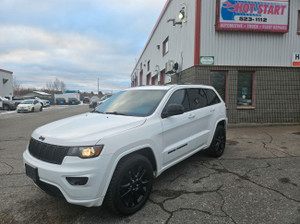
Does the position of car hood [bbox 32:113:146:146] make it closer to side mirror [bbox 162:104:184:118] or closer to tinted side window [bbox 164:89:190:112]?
side mirror [bbox 162:104:184:118]

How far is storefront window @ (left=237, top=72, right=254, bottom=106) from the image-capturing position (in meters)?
9.77

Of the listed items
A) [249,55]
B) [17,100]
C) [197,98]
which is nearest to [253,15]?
[249,55]

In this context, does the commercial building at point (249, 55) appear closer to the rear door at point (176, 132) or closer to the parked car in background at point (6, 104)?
the rear door at point (176, 132)

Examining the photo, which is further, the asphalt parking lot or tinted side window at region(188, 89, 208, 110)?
tinted side window at region(188, 89, 208, 110)

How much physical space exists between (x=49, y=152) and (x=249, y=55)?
381 inches

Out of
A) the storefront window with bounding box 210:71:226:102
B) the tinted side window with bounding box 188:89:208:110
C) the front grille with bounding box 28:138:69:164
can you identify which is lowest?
the front grille with bounding box 28:138:69:164

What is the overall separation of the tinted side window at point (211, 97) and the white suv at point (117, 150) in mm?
1055

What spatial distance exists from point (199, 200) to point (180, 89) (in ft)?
6.50

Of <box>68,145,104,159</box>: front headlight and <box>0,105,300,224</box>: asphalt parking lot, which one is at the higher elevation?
<box>68,145,104,159</box>: front headlight

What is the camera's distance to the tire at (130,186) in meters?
2.48

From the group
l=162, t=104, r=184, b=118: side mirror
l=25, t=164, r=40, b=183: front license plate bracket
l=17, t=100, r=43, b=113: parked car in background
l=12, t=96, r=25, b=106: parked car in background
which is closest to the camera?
l=25, t=164, r=40, b=183: front license plate bracket

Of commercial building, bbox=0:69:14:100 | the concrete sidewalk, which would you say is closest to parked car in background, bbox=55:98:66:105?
commercial building, bbox=0:69:14:100

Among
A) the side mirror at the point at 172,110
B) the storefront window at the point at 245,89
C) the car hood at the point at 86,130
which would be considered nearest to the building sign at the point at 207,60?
the storefront window at the point at 245,89

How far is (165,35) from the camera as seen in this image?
14930 millimetres
